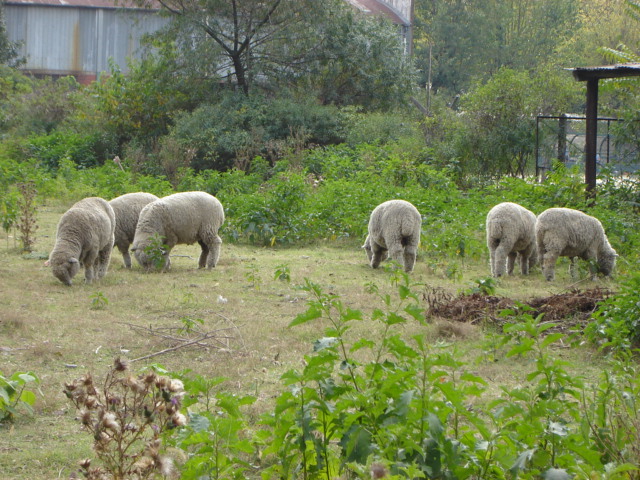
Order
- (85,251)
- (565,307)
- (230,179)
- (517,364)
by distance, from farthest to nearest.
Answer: (230,179) < (85,251) < (565,307) < (517,364)

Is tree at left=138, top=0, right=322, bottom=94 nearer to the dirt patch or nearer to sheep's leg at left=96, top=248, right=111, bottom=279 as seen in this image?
sheep's leg at left=96, top=248, right=111, bottom=279

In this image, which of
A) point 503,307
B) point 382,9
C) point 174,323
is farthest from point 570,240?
Answer: point 382,9

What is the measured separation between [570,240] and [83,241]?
23.0 feet

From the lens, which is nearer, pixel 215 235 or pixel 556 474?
pixel 556 474

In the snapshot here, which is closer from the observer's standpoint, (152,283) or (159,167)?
(152,283)

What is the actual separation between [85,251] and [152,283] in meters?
1.04

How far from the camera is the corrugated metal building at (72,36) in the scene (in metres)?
39.3

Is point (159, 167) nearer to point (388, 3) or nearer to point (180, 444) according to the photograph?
point (180, 444)

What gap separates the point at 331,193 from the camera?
16.9 metres

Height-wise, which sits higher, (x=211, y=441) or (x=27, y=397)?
(x=211, y=441)

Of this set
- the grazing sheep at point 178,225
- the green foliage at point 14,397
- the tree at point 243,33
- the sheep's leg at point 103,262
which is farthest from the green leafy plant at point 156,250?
the tree at point 243,33

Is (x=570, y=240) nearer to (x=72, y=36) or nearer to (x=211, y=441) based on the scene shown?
(x=211, y=441)

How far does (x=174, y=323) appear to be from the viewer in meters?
9.11

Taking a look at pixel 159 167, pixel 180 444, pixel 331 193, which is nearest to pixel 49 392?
pixel 180 444
